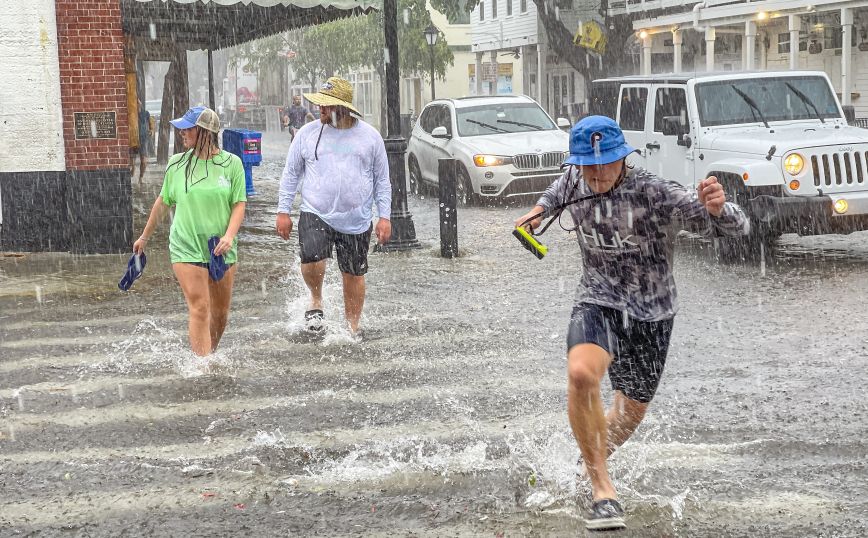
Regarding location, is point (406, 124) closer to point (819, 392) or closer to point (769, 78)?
point (769, 78)

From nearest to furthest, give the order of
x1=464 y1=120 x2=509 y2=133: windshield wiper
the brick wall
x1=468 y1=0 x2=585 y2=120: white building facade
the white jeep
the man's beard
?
the man's beard, the white jeep, the brick wall, x1=464 y1=120 x2=509 y2=133: windshield wiper, x1=468 y1=0 x2=585 y2=120: white building facade

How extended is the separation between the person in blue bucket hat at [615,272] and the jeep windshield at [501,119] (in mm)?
14443

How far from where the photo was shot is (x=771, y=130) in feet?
40.1

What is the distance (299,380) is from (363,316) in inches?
88.8

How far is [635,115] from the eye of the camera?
14.1 meters

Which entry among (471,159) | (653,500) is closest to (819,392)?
(653,500)

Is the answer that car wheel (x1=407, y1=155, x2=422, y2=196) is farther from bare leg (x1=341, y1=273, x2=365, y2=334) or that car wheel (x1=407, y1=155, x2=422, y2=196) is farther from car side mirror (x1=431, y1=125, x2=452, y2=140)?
bare leg (x1=341, y1=273, x2=365, y2=334)

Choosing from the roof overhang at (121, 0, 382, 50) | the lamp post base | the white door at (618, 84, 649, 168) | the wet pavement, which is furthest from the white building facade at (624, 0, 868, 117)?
the wet pavement

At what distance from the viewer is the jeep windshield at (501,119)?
63.5ft

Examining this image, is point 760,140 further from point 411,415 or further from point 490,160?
point 490,160

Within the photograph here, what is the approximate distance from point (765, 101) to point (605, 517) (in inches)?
359

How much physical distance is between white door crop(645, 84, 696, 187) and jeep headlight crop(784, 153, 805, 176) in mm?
1543

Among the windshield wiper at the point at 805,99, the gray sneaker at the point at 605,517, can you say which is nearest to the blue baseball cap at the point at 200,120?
A: the gray sneaker at the point at 605,517

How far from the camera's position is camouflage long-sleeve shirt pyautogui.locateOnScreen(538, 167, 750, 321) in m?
4.75
